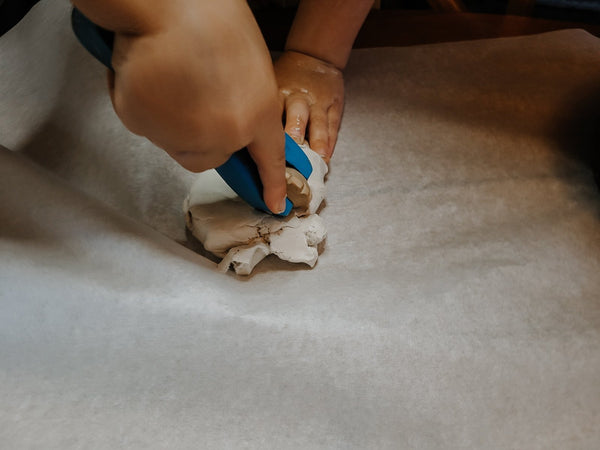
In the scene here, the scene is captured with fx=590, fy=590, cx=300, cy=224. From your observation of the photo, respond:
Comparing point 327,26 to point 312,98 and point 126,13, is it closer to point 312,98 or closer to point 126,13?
point 312,98

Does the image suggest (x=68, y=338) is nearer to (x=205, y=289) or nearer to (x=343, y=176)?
(x=205, y=289)

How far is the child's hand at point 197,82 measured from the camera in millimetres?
533

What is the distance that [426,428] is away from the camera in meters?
0.63

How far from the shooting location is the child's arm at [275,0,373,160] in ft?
3.46

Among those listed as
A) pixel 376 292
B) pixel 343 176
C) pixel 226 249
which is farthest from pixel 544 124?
pixel 226 249

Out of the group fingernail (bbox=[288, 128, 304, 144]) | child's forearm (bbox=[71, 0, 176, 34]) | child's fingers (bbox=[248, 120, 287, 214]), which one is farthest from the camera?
fingernail (bbox=[288, 128, 304, 144])

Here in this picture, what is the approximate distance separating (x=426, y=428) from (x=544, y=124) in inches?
26.3

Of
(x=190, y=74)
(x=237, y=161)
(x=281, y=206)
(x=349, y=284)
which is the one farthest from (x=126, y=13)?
(x=349, y=284)

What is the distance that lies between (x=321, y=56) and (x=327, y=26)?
0.18 ft

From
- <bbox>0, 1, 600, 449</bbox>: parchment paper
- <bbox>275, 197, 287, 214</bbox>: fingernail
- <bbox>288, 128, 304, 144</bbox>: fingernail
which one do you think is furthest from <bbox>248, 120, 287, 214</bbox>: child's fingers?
<bbox>288, 128, 304, 144</bbox>: fingernail

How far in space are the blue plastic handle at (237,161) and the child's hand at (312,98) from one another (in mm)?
148

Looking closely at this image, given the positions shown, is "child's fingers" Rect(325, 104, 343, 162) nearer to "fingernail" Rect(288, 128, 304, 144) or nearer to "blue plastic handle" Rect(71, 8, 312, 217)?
"fingernail" Rect(288, 128, 304, 144)

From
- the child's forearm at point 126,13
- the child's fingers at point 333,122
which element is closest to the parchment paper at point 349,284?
the child's fingers at point 333,122

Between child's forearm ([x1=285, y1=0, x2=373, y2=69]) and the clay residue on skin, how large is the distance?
1.19 ft
